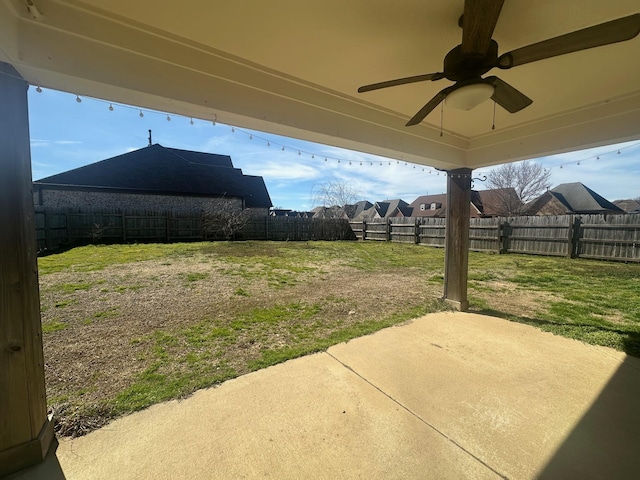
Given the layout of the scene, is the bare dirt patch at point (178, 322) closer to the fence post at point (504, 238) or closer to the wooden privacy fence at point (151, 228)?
the wooden privacy fence at point (151, 228)

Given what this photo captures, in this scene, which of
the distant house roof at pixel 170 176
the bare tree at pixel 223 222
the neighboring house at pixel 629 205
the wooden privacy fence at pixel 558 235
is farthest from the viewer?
the neighboring house at pixel 629 205

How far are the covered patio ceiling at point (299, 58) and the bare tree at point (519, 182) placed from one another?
64.8ft

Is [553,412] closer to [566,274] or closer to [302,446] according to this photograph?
[302,446]

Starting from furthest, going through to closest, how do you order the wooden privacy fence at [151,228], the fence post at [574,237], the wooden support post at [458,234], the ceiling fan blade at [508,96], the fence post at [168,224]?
the fence post at [168,224]
the wooden privacy fence at [151,228]
the fence post at [574,237]
the wooden support post at [458,234]
the ceiling fan blade at [508,96]

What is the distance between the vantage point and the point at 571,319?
138 inches

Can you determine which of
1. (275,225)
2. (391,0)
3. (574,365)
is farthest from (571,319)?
(275,225)

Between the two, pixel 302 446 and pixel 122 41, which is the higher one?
pixel 122 41

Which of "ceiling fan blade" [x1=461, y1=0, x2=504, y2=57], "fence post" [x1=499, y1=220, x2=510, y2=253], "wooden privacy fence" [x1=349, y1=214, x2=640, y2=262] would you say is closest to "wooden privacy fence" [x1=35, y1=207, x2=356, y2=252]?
"wooden privacy fence" [x1=349, y1=214, x2=640, y2=262]

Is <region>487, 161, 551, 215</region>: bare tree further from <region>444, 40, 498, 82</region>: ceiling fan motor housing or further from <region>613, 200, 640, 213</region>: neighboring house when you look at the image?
<region>444, 40, 498, 82</region>: ceiling fan motor housing

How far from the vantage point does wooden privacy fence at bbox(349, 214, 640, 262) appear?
7.68 meters

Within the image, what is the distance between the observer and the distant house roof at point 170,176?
44.0ft

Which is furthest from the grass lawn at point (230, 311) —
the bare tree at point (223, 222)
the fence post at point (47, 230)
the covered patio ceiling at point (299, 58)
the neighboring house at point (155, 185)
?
the neighboring house at point (155, 185)

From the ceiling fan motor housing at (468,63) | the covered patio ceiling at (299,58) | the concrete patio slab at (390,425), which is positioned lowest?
the concrete patio slab at (390,425)

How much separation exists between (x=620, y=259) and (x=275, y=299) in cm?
995
